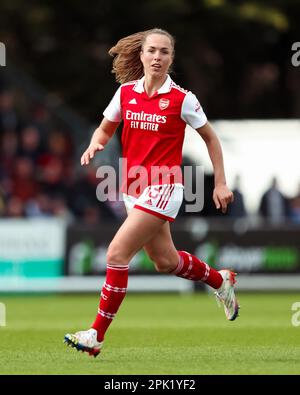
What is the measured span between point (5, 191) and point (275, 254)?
4.84 metres

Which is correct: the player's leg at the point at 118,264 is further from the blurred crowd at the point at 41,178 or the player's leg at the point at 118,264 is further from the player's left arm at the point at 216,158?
the blurred crowd at the point at 41,178

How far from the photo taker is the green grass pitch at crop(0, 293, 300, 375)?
899 centimetres

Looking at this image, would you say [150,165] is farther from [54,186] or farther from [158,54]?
[54,186]

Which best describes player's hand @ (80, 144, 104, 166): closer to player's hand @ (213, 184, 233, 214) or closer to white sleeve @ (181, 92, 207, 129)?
white sleeve @ (181, 92, 207, 129)

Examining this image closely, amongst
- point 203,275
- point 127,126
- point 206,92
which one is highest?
point 206,92

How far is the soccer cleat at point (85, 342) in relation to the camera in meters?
9.30

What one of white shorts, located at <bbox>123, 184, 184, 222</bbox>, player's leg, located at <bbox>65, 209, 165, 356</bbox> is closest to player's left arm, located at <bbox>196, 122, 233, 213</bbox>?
white shorts, located at <bbox>123, 184, 184, 222</bbox>

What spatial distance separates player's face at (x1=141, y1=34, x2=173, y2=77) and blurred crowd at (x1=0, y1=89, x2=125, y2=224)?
37.2 feet

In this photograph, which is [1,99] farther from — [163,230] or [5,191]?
[163,230]

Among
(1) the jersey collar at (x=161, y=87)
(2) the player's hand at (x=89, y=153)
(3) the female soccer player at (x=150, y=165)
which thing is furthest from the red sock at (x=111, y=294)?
(1) the jersey collar at (x=161, y=87)
